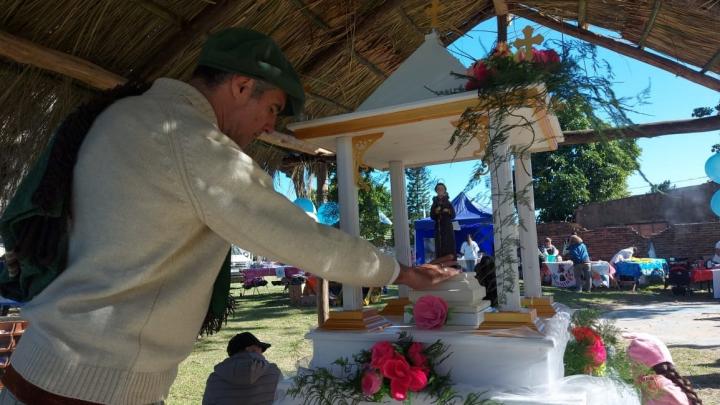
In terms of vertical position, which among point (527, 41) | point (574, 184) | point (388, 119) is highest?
point (574, 184)

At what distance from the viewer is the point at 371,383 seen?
2162 millimetres

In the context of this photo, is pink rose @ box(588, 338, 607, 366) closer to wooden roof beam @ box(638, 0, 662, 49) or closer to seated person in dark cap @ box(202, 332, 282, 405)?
seated person in dark cap @ box(202, 332, 282, 405)

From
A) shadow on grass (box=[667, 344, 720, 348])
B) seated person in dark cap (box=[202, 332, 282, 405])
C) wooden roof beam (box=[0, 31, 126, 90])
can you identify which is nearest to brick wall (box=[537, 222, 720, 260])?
shadow on grass (box=[667, 344, 720, 348])

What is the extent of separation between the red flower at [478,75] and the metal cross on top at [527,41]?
0.20m

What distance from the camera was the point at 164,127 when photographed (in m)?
1.11

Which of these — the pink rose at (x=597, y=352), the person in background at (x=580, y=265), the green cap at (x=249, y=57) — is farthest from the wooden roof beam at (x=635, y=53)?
the person in background at (x=580, y=265)

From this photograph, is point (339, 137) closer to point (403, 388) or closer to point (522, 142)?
point (522, 142)

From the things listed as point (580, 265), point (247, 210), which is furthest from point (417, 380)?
point (580, 265)

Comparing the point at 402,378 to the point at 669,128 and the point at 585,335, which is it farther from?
the point at 669,128

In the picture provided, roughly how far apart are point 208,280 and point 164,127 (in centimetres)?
37

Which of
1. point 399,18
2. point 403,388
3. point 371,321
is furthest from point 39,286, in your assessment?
point 399,18

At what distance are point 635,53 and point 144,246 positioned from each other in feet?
16.7

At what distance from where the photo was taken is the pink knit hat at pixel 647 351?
3287mm

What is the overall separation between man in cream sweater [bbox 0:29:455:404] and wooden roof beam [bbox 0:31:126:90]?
2073 millimetres
